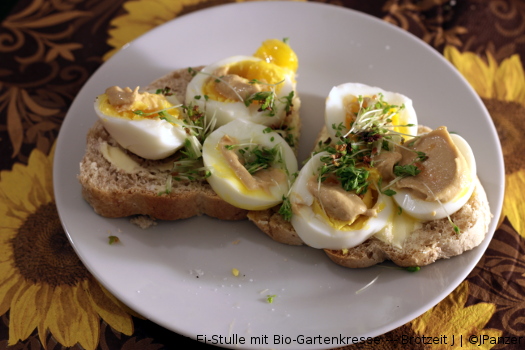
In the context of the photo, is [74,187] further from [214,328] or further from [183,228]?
[214,328]

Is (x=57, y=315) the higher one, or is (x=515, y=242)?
(x=515, y=242)

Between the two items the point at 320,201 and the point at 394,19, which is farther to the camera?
the point at 394,19

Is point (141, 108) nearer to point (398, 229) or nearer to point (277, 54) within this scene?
point (277, 54)

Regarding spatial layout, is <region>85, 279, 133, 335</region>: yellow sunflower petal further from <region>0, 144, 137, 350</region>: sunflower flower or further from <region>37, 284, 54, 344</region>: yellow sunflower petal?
<region>37, 284, 54, 344</region>: yellow sunflower petal

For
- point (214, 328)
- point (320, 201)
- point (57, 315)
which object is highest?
point (320, 201)

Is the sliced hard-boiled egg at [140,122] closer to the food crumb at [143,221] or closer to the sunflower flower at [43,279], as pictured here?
the food crumb at [143,221]

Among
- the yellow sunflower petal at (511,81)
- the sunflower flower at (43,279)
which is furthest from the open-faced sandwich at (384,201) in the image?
the yellow sunflower petal at (511,81)

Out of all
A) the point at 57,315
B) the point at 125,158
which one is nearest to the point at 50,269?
the point at 57,315
